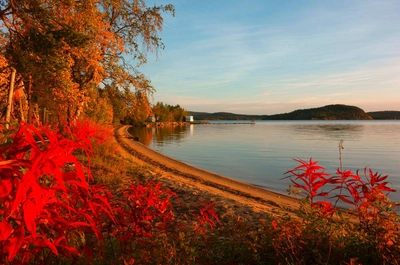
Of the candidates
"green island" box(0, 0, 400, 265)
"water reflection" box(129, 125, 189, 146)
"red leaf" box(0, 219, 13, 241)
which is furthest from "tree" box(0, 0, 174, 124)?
"water reflection" box(129, 125, 189, 146)

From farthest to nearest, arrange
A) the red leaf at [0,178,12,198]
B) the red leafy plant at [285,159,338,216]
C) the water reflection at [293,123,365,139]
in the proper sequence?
the water reflection at [293,123,365,139] < the red leafy plant at [285,159,338,216] < the red leaf at [0,178,12,198]

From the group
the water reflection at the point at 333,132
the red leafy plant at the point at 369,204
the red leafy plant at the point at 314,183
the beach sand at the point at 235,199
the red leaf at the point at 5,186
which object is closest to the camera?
the red leaf at the point at 5,186

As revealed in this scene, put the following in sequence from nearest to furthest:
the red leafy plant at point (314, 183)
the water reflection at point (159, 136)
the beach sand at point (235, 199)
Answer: the red leafy plant at point (314, 183), the beach sand at point (235, 199), the water reflection at point (159, 136)

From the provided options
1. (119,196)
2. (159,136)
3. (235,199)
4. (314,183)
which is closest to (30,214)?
(314,183)

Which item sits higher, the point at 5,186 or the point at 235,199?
the point at 5,186

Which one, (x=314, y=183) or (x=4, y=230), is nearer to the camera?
(x=4, y=230)

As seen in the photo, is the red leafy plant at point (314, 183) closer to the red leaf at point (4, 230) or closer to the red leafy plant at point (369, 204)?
the red leafy plant at point (369, 204)

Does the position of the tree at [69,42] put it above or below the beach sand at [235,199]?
above

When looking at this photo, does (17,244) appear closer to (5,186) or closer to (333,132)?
(5,186)

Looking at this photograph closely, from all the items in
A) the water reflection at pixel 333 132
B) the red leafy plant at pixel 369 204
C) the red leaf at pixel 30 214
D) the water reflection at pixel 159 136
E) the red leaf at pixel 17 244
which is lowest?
the water reflection at pixel 159 136

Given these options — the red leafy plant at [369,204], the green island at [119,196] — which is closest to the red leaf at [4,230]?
the green island at [119,196]

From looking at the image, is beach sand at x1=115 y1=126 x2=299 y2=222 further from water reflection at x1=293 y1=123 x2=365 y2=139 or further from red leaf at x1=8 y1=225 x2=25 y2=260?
water reflection at x1=293 y1=123 x2=365 y2=139

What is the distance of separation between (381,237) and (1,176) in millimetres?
2982

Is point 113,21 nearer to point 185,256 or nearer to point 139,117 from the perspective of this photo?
point 139,117
